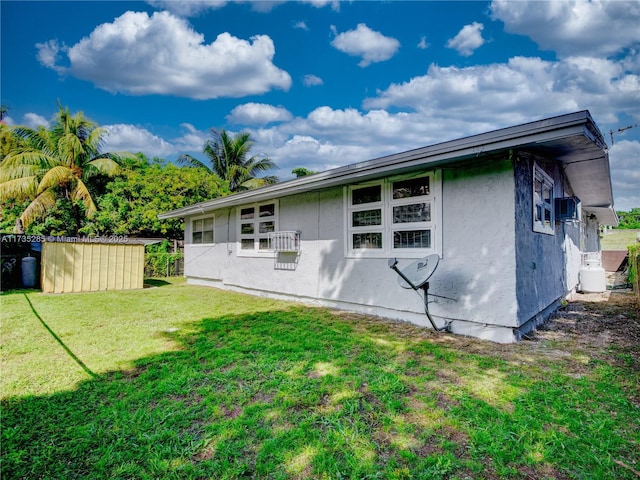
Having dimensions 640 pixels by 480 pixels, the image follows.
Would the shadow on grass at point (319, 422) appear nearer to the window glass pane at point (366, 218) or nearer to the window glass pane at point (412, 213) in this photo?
the window glass pane at point (412, 213)

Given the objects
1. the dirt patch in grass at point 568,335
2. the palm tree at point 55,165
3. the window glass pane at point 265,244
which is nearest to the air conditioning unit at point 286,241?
the window glass pane at point 265,244

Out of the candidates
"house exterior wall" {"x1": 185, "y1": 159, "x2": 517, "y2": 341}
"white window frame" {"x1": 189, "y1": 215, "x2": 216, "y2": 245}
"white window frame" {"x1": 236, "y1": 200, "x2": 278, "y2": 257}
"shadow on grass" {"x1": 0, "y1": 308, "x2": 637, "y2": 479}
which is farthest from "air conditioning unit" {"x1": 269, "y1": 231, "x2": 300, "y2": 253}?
"shadow on grass" {"x1": 0, "y1": 308, "x2": 637, "y2": 479}

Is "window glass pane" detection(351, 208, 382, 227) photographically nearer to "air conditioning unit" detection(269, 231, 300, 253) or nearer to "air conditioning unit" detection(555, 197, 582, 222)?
"air conditioning unit" detection(269, 231, 300, 253)

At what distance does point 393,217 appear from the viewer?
18.5 ft

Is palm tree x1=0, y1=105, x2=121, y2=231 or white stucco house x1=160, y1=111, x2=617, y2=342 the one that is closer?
white stucco house x1=160, y1=111, x2=617, y2=342

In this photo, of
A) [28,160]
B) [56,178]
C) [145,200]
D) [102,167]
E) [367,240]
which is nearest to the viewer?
[367,240]

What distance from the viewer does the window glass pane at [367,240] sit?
5883mm

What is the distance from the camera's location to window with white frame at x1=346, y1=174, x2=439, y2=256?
521 centimetres

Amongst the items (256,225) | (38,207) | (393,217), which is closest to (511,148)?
(393,217)

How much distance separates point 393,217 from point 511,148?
2.08 meters

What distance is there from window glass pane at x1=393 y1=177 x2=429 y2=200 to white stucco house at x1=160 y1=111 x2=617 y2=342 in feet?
0.06

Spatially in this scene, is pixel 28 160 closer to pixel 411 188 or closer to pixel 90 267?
pixel 90 267

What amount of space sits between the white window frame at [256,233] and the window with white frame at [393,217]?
102 inches

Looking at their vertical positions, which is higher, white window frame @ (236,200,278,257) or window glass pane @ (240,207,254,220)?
window glass pane @ (240,207,254,220)
